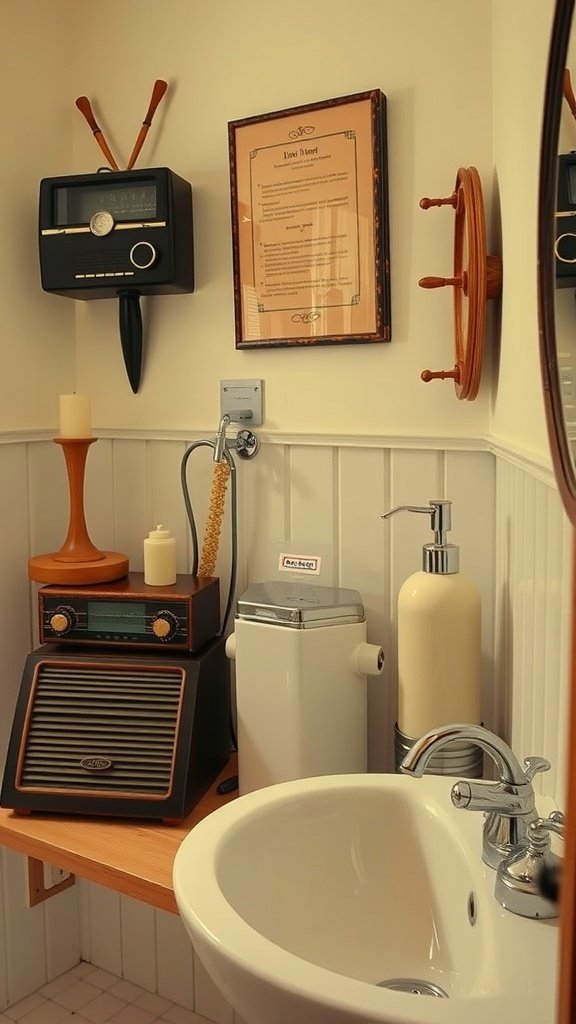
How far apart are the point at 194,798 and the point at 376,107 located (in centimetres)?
112

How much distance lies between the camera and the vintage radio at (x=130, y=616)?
1396mm

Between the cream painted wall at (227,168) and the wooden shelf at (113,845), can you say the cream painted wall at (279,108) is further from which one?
the wooden shelf at (113,845)

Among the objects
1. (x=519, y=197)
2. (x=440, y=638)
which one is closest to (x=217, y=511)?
(x=440, y=638)

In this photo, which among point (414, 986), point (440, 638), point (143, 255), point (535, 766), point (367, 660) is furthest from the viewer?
point (143, 255)

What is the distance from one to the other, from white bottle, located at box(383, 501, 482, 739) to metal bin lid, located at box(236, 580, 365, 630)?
98 millimetres

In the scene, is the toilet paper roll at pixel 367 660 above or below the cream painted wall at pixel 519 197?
below

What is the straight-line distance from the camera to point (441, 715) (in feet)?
4.00

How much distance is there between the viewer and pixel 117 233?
155 centimetres

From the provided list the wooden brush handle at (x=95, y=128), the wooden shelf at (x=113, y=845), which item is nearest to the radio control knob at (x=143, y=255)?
the wooden brush handle at (x=95, y=128)

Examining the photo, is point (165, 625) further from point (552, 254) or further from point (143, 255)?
point (552, 254)

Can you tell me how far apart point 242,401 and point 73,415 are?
300 millimetres

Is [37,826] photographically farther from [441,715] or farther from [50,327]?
[50,327]

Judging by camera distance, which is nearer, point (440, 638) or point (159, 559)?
point (440, 638)

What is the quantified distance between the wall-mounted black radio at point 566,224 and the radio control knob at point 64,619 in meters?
1.05
